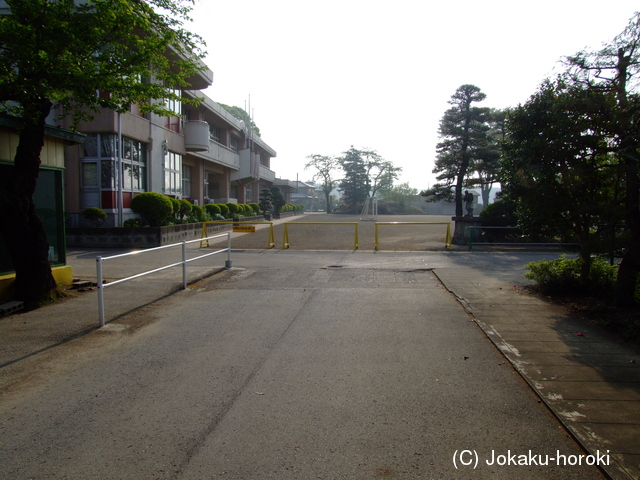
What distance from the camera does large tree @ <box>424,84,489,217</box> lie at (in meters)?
27.4

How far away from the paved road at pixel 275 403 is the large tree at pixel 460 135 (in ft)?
72.3

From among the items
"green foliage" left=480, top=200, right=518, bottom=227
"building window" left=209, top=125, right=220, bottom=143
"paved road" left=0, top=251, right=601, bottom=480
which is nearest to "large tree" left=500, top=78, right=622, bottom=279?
"paved road" left=0, top=251, right=601, bottom=480

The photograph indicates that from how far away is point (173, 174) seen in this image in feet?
81.7

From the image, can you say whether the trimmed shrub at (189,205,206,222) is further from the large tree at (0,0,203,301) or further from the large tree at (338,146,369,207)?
the large tree at (338,146,369,207)

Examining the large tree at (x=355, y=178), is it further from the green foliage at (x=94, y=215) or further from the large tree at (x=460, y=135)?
the green foliage at (x=94, y=215)

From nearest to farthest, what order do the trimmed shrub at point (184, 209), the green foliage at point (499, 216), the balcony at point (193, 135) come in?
the green foliage at point (499, 216)
the trimmed shrub at point (184, 209)
the balcony at point (193, 135)

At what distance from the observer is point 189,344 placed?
5816 mm

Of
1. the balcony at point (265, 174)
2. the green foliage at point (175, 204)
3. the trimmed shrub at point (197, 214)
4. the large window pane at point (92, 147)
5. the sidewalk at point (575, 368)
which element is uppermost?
the balcony at point (265, 174)

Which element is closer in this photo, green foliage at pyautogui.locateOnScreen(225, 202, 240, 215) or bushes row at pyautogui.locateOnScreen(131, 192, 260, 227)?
bushes row at pyautogui.locateOnScreen(131, 192, 260, 227)

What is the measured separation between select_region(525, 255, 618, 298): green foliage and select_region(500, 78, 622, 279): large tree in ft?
2.14

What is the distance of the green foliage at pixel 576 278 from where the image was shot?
8.15 meters

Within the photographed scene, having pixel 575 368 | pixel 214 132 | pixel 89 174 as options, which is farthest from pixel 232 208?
pixel 575 368

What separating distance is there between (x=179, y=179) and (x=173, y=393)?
2276 centimetres

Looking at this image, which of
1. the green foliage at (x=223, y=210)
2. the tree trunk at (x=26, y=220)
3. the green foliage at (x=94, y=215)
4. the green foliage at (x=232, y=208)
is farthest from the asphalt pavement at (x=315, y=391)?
the green foliage at (x=232, y=208)
